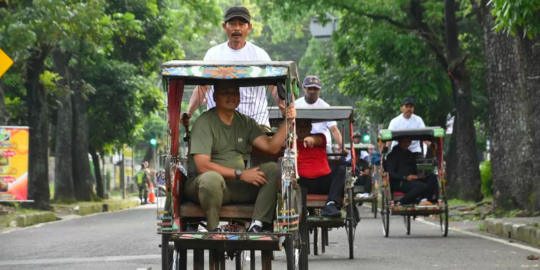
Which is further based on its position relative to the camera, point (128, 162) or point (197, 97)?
point (128, 162)

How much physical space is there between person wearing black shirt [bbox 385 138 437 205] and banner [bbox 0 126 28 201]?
9074mm

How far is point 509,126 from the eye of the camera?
63.1 feet

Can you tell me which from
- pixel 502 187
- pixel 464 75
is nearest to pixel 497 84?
pixel 502 187

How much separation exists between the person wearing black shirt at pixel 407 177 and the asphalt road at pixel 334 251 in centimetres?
64

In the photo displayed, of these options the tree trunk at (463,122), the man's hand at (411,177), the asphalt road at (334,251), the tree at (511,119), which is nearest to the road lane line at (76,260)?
the asphalt road at (334,251)

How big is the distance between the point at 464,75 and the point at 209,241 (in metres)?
21.4

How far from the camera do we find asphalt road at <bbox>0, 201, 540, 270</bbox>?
37.6 ft

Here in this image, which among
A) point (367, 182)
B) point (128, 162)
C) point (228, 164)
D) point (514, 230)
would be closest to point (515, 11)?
point (514, 230)

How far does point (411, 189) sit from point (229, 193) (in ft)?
29.8

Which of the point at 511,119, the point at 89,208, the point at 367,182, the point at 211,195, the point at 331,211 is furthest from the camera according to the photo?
the point at 89,208

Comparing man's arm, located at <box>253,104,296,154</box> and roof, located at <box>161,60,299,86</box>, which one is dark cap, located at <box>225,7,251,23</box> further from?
roof, located at <box>161,60,299,86</box>

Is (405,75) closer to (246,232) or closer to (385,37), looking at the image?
(385,37)

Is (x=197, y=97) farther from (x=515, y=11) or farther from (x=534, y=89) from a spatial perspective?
(x=534, y=89)

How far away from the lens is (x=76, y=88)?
3284cm
